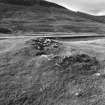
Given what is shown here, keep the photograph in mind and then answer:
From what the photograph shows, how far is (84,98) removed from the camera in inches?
295

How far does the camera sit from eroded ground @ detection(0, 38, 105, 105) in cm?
752

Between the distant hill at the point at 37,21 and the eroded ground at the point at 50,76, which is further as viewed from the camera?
the distant hill at the point at 37,21

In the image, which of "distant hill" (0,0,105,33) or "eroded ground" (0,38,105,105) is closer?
"eroded ground" (0,38,105,105)

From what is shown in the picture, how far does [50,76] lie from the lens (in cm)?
888

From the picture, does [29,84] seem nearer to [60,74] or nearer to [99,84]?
[60,74]

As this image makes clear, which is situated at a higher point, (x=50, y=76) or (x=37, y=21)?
(x=37, y=21)

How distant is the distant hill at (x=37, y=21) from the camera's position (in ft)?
164

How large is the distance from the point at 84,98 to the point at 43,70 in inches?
110

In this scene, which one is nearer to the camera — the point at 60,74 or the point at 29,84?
the point at 29,84

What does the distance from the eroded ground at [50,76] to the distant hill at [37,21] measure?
34120mm

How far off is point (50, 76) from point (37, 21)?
5150 centimetres

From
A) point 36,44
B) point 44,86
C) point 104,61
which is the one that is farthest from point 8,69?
point 104,61

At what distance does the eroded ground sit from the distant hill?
112 feet

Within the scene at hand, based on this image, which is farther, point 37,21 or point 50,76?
point 37,21
